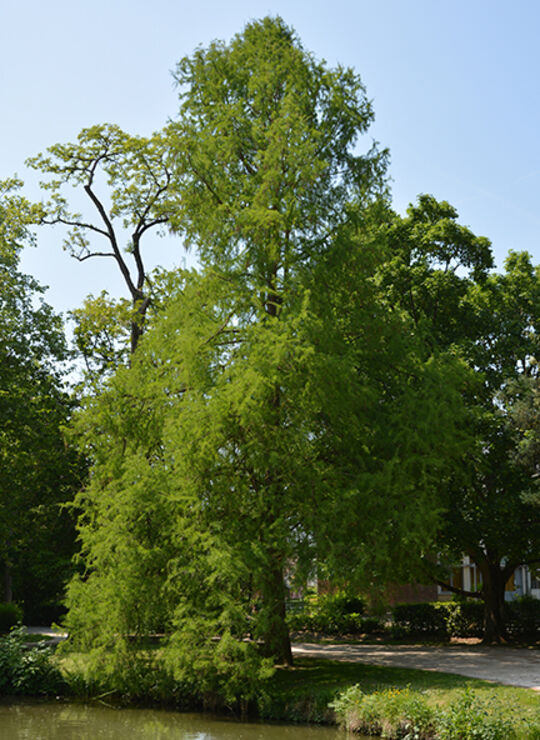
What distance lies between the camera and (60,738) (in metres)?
13.0

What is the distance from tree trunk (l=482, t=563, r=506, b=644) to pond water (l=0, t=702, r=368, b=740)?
1210 centimetres

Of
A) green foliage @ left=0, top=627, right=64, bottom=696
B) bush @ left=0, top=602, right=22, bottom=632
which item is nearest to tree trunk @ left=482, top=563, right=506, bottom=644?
green foliage @ left=0, top=627, right=64, bottom=696

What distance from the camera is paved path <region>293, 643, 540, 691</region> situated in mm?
15844

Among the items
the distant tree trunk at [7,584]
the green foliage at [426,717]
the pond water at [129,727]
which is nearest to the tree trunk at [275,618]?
the pond water at [129,727]

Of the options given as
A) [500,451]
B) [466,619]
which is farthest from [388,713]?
[466,619]

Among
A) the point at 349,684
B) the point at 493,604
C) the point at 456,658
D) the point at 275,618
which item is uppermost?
the point at 275,618

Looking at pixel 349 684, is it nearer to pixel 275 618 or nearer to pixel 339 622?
pixel 275 618

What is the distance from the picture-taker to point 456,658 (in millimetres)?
19438

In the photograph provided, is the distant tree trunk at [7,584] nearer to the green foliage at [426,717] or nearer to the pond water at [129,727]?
the pond water at [129,727]

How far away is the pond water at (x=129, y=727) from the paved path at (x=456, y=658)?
13.7 feet

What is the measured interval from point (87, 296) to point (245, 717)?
23307mm

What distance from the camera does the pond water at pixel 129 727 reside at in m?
13.0

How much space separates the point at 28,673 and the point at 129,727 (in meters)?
4.63

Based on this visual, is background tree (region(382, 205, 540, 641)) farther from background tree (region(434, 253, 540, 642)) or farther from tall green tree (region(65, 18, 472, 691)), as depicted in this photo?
tall green tree (region(65, 18, 472, 691))
